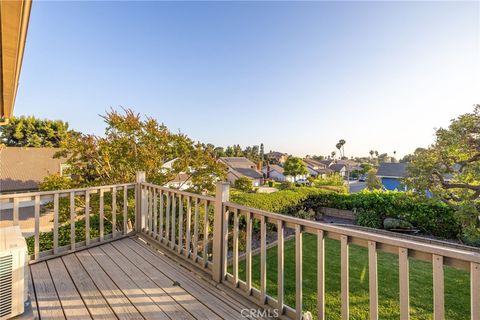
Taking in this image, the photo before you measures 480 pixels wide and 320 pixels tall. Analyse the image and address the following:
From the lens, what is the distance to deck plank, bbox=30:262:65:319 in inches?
70.6

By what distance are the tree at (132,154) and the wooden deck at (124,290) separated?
9.26 feet

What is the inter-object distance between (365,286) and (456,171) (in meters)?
5.20

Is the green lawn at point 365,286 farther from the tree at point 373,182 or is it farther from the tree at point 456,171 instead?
the tree at point 373,182

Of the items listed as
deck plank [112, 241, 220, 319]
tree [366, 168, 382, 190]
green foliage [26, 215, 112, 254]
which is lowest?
tree [366, 168, 382, 190]

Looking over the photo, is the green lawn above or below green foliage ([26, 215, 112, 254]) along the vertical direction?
below

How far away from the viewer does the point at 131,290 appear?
7.01ft

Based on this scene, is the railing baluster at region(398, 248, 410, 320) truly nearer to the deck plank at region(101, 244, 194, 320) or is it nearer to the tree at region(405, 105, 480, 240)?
the deck plank at region(101, 244, 194, 320)

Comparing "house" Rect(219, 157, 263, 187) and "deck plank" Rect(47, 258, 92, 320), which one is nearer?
"deck plank" Rect(47, 258, 92, 320)

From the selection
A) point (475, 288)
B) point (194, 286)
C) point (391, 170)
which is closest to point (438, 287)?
point (475, 288)

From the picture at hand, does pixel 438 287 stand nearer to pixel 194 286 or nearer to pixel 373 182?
pixel 194 286

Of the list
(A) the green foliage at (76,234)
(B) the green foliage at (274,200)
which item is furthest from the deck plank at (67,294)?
(B) the green foliage at (274,200)

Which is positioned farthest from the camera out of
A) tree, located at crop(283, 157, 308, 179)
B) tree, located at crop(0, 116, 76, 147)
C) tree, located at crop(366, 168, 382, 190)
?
tree, located at crop(283, 157, 308, 179)

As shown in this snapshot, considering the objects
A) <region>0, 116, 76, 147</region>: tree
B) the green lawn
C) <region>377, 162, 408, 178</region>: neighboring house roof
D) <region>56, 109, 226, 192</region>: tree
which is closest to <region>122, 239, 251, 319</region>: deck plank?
the green lawn

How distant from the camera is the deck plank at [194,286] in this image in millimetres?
1913
